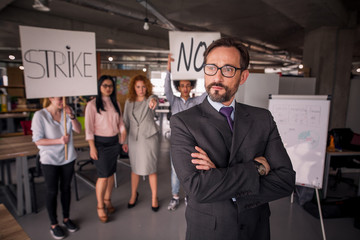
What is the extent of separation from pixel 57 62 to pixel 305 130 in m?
2.79

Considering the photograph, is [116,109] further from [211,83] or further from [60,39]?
[211,83]

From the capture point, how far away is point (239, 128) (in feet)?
3.50

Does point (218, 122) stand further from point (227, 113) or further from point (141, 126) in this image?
point (141, 126)

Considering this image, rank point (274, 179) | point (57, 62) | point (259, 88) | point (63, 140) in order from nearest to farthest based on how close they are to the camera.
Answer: point (274, 179)
point (57, 62)
point (63, 140)
point (259, 88)

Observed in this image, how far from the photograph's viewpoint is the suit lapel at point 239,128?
1037 millimetres

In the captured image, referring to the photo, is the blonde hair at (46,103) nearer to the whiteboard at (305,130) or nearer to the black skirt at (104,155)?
the black skirt at (104,155)

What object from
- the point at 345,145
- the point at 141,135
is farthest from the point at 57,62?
the point at 345,145

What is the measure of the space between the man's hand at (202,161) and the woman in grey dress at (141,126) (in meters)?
1.58

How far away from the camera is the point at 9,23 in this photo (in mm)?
5637

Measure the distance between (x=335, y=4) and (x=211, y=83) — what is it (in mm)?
5015

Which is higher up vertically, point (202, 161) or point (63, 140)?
point (202, 161)

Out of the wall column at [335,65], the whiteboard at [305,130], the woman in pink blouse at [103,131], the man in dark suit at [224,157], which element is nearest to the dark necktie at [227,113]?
the man in dark suit at [224,157]

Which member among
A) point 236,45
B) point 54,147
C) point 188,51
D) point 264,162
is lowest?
point 54,147

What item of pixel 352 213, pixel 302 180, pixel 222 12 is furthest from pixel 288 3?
pixel 352 213
